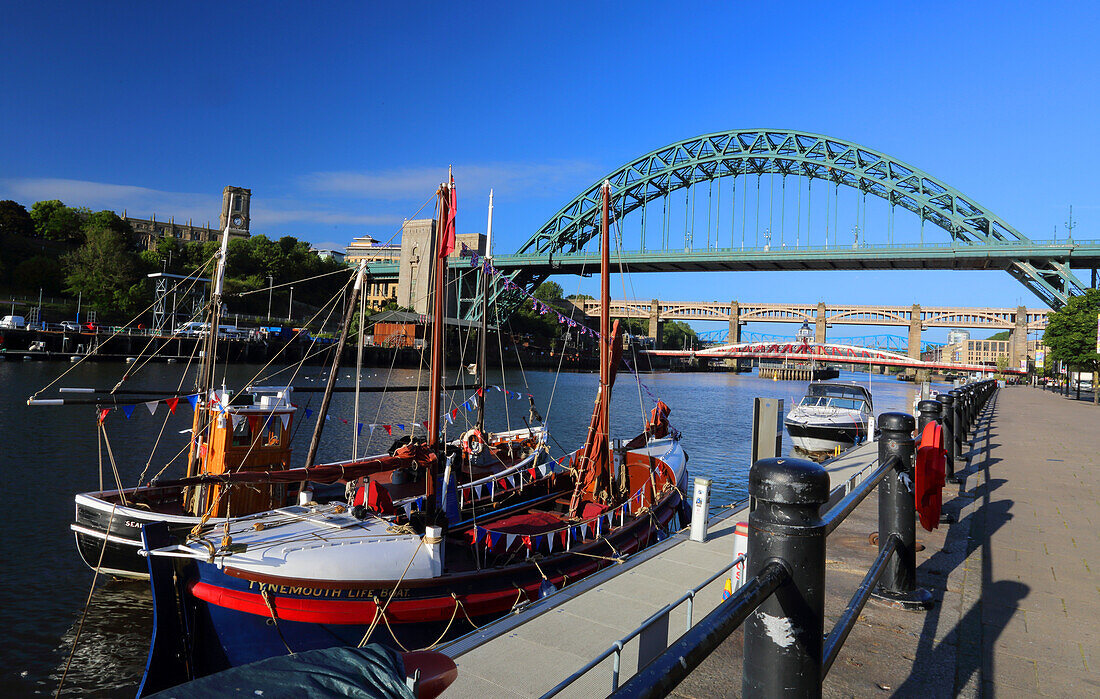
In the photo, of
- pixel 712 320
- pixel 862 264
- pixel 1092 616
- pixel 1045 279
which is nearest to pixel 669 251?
pixel 862 264

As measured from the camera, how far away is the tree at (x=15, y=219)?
4015 inches

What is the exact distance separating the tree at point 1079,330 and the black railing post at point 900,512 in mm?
51596

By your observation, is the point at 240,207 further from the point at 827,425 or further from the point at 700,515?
the point at 700,515

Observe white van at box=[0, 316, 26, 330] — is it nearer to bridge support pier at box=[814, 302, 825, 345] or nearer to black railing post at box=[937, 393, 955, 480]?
black railing post at box=[937, 393, 955, 480]

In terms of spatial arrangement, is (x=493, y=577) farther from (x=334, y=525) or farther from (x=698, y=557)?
(x=698, y=557)

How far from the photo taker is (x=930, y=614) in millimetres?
5422

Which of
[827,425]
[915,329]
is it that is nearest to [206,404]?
[827,425]

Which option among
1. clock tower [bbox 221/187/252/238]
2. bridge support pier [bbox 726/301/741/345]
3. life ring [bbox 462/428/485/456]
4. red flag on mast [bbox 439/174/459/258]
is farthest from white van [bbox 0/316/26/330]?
bridge support pier [bbox 726/301/741/345]

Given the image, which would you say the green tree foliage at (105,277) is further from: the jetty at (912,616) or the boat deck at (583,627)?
the jetty at (912,616)

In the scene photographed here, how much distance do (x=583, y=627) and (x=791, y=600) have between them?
243 inches

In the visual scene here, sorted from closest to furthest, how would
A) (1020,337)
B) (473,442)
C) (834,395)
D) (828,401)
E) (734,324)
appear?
(473,442), (828,401), (834,395), (1020,337), (734,324)

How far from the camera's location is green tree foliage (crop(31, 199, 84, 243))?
4161 inches

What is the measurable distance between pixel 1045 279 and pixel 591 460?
60924mm

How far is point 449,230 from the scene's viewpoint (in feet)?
50.3
